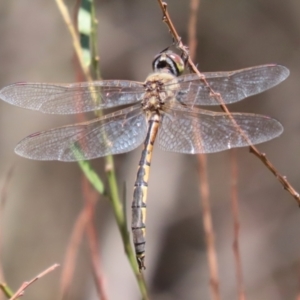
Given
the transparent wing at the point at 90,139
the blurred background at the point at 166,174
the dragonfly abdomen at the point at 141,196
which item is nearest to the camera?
the dragonfly abdomen at the point at 141,196

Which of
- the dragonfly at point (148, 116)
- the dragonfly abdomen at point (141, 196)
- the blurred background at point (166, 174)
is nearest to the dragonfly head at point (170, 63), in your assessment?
the dragonfly at point (148, 116)

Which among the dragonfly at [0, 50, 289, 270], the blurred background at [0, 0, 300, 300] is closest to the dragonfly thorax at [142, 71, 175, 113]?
the dragonfly at [0, 50, 289, 270]

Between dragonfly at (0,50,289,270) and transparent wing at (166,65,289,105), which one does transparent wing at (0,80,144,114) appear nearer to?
dragonfly at (0,50,289,270)

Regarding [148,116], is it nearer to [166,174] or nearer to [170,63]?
[170,63]

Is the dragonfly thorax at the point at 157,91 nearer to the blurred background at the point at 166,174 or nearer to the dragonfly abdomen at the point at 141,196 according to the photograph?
the dragonfly abdomen at the point at 141,196

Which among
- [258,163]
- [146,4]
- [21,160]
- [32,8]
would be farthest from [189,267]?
[32,8]

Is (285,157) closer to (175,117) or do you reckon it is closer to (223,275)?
(223,275)

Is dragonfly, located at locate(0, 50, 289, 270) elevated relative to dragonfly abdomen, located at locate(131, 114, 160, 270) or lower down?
elevated
